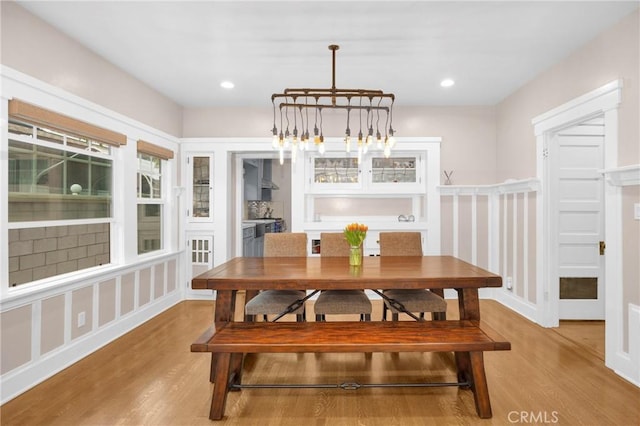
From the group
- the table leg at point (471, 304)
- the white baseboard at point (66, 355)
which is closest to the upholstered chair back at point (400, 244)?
the table leg at point (471, 304)

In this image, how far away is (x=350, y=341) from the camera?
2135 mm

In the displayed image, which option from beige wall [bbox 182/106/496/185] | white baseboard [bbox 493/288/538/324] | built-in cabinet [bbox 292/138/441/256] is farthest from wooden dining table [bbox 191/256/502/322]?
beige wall [bbox 182/106/496/185]

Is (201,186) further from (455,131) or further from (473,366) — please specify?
(473,366)

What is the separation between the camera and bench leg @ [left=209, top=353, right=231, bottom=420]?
214cm

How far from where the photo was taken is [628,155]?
8.83 ft

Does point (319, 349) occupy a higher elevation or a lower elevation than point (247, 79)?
lower

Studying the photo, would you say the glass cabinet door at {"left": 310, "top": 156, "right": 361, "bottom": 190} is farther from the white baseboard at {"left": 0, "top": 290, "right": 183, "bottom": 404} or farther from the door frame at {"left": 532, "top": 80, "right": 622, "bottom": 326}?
the white baseboard at {"left": 0, "top": 290, "right": 183, "bottom": 404}

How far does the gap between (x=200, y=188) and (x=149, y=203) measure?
2.76ft

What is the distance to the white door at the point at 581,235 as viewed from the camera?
12.8 feet

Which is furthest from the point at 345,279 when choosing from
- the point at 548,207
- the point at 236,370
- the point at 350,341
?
the point at 548,207

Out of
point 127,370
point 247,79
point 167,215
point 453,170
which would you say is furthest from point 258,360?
point 453,170

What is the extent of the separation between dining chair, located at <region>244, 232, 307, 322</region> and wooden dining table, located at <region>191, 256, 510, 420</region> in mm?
180

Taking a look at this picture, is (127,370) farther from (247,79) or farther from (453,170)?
(453,170)

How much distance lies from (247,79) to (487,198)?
3.45 m
